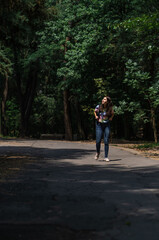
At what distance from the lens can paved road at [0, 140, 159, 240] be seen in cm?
391

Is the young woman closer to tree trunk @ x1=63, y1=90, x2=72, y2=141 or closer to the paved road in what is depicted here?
the paved road

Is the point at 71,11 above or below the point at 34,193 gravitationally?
above

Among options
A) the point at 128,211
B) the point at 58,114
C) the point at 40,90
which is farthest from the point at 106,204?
the point at 40,90

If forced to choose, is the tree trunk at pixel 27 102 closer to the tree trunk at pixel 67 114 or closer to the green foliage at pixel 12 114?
the tree trunk at pixel 67 114

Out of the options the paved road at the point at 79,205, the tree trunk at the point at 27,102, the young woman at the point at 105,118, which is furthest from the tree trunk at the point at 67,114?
the paved road at the point at 79,205

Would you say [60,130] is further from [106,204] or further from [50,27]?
[106,204]

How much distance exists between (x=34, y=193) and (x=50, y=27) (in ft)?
69.7

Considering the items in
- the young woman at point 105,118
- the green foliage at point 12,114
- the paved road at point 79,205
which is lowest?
the paved road at point 79,205

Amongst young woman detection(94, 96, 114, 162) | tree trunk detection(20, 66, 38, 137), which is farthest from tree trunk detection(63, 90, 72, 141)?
young woman detection(94, 96, 114, 162)

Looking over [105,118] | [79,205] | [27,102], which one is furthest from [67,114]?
[79,205]

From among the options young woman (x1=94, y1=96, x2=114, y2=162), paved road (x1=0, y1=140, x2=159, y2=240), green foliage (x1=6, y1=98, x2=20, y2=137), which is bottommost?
paved road (x1=0, y1=140, x2=159, y2=240)

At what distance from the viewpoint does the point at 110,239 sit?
3.69 metres

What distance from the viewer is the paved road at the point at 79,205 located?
3.91 metres

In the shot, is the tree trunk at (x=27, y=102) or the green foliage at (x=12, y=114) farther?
the green foliage at (x=12, y=114)
